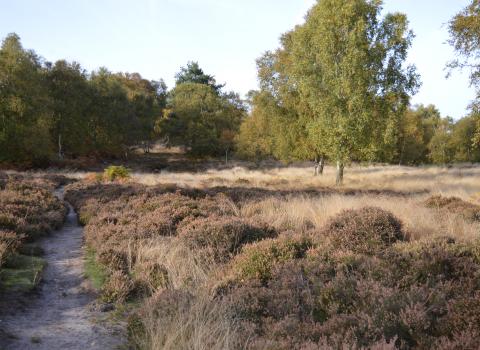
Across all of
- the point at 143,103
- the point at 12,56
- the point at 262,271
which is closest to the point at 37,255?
the point at 262,271

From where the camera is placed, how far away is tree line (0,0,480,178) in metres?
23.5

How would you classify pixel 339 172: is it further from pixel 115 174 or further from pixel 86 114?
pixel 86 114

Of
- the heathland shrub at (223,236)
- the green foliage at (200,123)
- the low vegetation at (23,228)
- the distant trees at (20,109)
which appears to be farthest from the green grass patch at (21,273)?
the green foliage at (200,123)

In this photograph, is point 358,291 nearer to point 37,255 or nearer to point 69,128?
point 37,255

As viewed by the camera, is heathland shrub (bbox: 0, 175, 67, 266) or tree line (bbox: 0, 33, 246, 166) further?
tree line (bbox: 0, 33, 246, 166)

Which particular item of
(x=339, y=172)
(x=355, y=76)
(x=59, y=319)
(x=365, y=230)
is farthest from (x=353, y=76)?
(x=59, y=319)

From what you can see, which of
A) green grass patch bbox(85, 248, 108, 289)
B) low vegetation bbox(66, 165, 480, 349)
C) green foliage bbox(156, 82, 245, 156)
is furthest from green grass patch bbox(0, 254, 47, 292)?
green foliage bbox(156, 82, 245, 156)

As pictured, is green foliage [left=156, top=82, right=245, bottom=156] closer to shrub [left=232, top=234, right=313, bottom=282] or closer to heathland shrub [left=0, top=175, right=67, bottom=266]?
heathland shrub [left=0, top=175, right=67, bottom=266]

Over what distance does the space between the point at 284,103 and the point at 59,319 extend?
26.7 m

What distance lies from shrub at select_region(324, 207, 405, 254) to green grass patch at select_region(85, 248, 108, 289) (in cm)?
→ 403

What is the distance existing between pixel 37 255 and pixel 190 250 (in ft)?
11.9

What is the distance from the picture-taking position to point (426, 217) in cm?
967

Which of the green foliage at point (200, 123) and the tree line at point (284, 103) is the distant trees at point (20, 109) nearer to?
the tree line at point (284, 103)

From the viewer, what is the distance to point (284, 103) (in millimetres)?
30531
